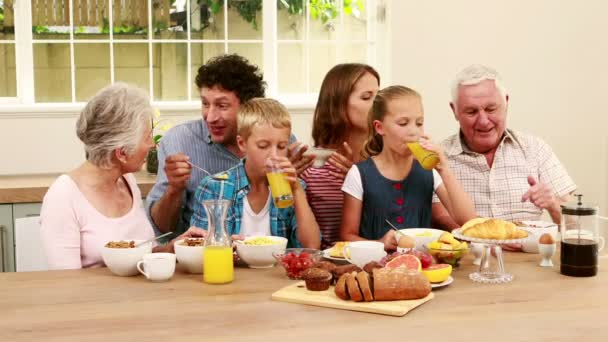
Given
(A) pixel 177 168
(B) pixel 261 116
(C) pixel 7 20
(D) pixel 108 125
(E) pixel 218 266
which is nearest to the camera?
(E) pixel 218 266

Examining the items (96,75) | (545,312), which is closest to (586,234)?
(545,312)

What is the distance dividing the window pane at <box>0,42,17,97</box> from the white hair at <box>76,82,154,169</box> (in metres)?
2.35

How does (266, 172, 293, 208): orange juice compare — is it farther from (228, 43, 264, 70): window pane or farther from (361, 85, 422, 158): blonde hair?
(228, 43, 264, 70): window pane

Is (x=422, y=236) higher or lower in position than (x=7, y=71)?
lower

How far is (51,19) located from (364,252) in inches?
123

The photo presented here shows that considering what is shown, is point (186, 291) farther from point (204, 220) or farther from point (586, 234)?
point (586, 234)

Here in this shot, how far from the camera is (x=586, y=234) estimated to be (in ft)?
7.13

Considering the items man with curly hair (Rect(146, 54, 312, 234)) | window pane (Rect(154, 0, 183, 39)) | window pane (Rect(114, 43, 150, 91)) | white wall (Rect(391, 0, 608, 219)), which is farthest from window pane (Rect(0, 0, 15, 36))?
white wall (Rect(391, 0, 608, 219))

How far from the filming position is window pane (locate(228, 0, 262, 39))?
491cm

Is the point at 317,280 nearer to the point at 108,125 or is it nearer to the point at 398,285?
the point at 398,285

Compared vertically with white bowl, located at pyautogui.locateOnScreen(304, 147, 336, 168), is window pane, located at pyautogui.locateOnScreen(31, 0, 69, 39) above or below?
above

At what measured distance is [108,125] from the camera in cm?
248

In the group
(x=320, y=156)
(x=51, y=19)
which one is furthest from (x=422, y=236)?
(x=51, y=19)

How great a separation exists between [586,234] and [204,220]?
45.9 inches
